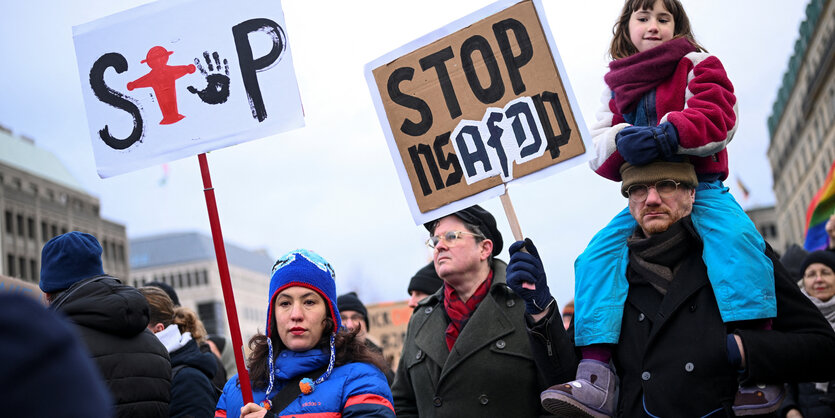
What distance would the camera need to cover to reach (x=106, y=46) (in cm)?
454

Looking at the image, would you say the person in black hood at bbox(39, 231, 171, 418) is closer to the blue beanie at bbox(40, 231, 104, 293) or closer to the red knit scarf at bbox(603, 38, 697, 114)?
the blue beanie at bbox(40, 231, 104, 293)

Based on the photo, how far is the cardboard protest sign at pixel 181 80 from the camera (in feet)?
14.3

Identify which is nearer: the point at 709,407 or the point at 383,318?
the point at 709,407

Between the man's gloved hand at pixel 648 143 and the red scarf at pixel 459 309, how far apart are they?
1508 millimetres

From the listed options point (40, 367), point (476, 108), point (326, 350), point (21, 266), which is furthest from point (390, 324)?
point (21, 266)

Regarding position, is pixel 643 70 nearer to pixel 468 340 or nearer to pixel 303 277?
pixel 468 340

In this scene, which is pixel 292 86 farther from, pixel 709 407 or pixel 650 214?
pixel 709 407

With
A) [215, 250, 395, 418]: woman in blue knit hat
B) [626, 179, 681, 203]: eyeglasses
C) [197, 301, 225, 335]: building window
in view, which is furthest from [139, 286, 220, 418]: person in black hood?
[197, 301, 225, 335]: building window

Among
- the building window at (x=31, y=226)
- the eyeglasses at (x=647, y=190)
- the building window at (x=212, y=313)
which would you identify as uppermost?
the building window at (x=31, y=226)

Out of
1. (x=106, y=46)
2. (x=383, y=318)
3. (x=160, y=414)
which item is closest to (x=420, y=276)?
(x=160, y=414)

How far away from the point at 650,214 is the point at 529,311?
2.27ft

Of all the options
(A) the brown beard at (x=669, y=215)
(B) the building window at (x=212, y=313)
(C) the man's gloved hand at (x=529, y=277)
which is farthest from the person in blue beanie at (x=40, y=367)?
(B) the building window at (x=212, y=313)

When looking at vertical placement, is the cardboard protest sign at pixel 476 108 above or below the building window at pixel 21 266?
below

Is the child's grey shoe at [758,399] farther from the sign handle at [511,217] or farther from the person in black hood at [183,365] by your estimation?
the person in black hood at [183,365]
